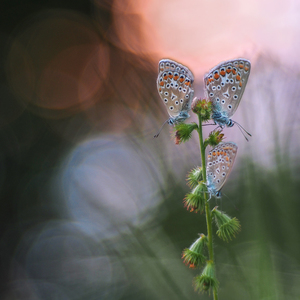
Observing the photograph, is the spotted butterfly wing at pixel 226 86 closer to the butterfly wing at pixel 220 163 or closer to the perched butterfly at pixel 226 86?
the perched butterfly at pixel 226 86

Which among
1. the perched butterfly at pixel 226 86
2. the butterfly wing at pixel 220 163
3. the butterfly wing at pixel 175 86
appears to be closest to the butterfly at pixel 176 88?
the butterfly wing at pixel 175 86

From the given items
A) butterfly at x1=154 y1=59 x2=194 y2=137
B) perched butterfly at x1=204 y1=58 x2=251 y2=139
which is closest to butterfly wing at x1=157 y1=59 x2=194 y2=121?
butterfly at x1=154 y1=59 x2=194 y2=137

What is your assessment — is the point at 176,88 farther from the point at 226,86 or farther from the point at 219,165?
the point at 219,165

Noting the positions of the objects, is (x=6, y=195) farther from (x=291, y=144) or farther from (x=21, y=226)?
(x=291, y=144)


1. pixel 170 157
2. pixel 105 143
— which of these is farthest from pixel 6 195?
pixel 170 157

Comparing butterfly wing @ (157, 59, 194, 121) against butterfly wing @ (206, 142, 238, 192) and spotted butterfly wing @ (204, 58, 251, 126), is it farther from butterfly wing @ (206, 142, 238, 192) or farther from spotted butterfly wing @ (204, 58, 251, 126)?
butterfly wing @ (206, 142, 238, 192)
